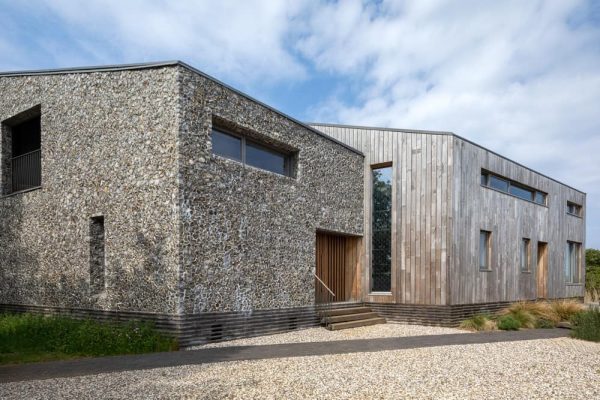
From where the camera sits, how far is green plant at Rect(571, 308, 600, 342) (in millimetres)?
9977

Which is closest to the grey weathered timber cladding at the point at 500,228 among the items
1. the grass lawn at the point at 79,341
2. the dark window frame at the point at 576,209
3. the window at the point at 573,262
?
the window at the point at 573,262

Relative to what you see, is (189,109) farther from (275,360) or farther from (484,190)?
(484,190)

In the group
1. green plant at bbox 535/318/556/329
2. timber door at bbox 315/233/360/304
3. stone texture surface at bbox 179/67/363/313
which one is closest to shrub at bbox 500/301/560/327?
green plant at bbox 535/318/556/329

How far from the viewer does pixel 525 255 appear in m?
16.0

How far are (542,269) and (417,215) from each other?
24.7ft

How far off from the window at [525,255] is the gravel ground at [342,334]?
546 cm

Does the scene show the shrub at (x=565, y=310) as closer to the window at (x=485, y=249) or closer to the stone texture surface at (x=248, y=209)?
the window at (x=485, y=249)

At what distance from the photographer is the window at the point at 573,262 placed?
19.4 metres

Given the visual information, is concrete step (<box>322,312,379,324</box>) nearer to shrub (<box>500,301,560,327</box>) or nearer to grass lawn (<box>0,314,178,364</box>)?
shrub (<box>500,301,560,327</box>)

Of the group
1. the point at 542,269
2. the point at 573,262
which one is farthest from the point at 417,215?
the point at 573,262

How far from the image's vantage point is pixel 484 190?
13.6 metres

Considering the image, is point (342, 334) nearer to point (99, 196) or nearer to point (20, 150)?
point (99, 196)

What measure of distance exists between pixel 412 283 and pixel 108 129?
8.30 metres

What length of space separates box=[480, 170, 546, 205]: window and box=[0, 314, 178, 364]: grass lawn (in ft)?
32.8
